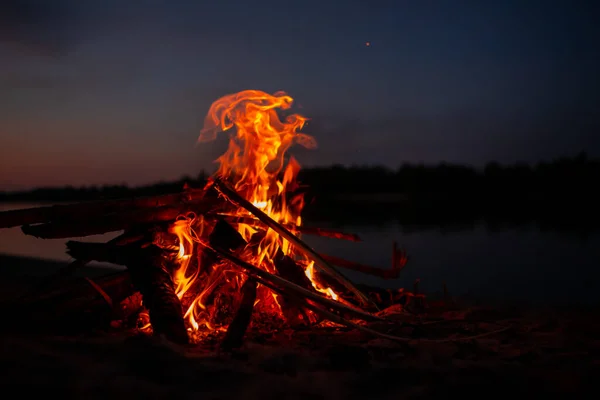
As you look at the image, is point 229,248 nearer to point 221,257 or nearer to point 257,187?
point 221,257

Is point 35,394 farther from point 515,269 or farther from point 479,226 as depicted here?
point 479,226

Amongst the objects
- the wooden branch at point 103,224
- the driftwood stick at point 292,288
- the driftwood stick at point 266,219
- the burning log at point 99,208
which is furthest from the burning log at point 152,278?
the driftwood stick at point 266,219

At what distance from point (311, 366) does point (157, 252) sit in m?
1.75

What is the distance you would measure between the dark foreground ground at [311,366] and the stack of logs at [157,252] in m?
0.28

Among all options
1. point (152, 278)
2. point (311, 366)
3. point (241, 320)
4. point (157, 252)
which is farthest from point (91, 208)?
point (311, 366)

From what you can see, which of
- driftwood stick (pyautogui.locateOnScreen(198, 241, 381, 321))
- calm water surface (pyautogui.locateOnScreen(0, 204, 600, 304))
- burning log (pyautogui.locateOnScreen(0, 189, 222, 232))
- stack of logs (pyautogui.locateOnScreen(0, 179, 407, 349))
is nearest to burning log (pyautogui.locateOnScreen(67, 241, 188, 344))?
stack of logs (pyautogui.locateOnScreen(0, 179, 407, 349))

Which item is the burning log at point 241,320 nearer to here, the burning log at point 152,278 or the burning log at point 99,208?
the burning log at point 152,278

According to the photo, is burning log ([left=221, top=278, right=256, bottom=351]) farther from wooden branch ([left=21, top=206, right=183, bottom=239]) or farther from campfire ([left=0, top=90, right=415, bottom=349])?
wooden branch ([left=21, top=206, right=183, bottom=239])

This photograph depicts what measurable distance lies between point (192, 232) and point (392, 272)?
2.37 meters

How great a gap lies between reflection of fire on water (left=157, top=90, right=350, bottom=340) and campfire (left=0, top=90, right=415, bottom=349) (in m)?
0.01

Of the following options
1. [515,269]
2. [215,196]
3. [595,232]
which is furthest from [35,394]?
[595,232]

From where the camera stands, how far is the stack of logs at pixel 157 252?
13.0 ft

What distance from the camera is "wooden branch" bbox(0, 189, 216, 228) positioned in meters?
4.05

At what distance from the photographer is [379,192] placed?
61312mm
